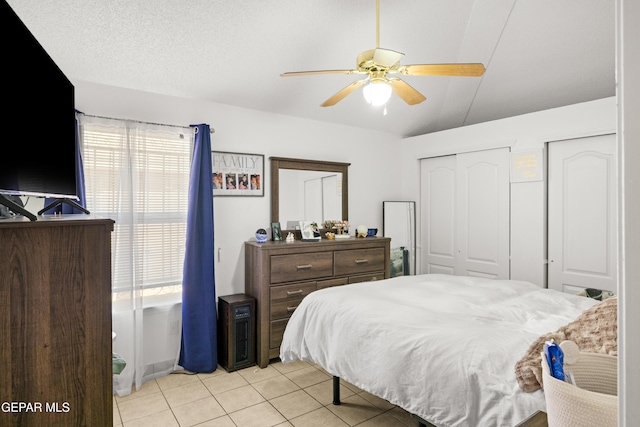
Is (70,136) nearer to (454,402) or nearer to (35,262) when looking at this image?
(35,262)

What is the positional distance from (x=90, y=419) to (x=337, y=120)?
12.5ft

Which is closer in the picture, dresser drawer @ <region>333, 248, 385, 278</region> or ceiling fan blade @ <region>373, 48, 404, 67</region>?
ceiling fan blade @ <region>373, 48, 404, 67</region>

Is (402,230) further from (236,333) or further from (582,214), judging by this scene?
(236,333)

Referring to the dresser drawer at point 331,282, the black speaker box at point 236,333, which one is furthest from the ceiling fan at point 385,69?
the black speaker box at point 236,333

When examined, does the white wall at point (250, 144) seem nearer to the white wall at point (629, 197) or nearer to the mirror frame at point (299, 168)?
the mirror frame at point (299, 168)

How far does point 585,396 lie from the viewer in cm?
65

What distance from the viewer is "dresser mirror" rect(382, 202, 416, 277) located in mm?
4742

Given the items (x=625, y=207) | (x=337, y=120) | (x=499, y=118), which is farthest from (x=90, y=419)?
(x=499, y=118)

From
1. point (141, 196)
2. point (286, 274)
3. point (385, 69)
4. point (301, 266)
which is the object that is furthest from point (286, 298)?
point (385, 69)

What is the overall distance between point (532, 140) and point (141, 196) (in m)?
3.71

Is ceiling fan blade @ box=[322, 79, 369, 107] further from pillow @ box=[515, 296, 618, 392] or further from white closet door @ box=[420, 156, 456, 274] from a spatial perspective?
white closet door @ box=[420, 156, 456, 274]

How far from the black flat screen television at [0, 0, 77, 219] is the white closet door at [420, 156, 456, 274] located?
3.96 m

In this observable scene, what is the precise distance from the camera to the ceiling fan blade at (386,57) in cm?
195

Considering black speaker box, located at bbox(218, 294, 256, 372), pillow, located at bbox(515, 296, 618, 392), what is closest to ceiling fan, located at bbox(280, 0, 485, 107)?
pillow, located at bbox(515, 296, 618, 392)
